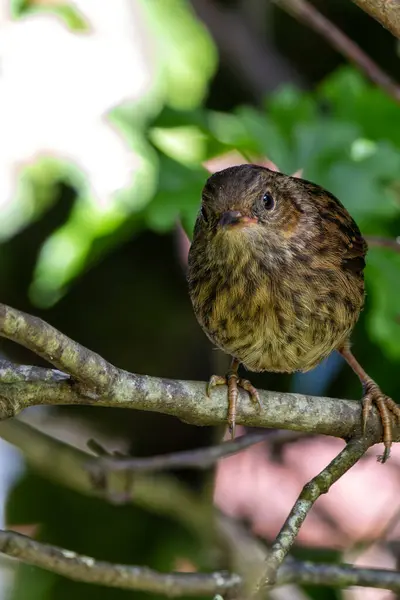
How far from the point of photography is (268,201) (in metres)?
3.46

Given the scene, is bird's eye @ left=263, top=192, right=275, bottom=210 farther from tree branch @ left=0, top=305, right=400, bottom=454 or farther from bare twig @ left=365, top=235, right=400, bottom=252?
tree branch @ left=0, top=305, right=400, bottom=454

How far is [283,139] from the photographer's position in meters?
3.94

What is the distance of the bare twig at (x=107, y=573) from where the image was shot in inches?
114

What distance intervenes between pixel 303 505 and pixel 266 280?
106cm

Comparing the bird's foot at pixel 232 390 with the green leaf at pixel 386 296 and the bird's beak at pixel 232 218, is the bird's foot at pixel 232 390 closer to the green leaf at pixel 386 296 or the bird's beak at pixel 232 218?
the bird's beak at pixel 232 218

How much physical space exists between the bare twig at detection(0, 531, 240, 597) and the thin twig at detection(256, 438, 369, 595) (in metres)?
0.70

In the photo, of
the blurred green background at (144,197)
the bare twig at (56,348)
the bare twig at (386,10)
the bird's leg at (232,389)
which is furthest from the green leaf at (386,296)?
the bare twig at (56,348)

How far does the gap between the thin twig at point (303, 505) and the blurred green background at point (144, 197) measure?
119 centimetres

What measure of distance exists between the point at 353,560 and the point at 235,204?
1854 mm

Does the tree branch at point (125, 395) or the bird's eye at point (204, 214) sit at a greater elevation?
the bird's eye at point (204, 214)

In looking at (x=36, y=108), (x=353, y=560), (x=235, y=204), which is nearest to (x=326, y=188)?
(x=235, y=204)

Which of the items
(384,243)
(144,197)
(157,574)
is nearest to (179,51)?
(144,197)

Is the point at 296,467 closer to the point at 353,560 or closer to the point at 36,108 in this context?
the point at 353,560

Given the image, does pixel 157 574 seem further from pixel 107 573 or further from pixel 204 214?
pixel 204 214
